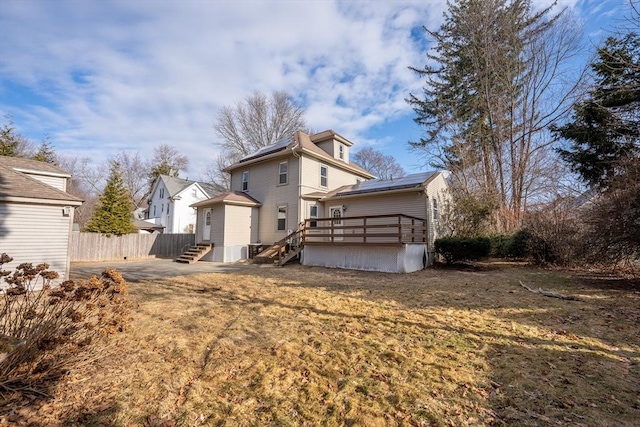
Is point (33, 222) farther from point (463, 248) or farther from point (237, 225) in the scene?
point (463, 248)

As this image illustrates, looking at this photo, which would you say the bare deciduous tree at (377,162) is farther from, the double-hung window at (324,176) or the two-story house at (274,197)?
the double-hung window at (324,176)

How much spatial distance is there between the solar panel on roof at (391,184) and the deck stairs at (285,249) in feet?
11.1

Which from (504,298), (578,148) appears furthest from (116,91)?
(578,148)

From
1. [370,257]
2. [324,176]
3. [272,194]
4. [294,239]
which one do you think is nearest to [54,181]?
[272,194]

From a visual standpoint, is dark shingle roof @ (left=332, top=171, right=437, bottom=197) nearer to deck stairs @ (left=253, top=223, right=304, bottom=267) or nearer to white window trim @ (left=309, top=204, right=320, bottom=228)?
white window trim @ (left=309, top=204, right=320, bottom=228)

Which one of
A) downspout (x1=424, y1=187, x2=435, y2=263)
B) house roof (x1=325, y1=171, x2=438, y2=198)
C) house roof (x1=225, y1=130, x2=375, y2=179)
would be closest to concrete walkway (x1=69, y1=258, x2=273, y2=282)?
house roof (x1=325, y1=171, x2=438, y2=198)

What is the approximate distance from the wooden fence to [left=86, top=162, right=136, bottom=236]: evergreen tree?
1.44 m

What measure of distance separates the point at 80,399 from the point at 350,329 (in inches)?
139

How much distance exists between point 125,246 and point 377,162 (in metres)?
30.6

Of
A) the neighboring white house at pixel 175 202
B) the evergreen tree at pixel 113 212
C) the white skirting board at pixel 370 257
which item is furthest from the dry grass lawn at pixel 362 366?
the neighboring white house at pixel 175 202

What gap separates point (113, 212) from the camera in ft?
63.8

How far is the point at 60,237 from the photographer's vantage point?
824cm

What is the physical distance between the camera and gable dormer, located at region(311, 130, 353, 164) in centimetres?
1847

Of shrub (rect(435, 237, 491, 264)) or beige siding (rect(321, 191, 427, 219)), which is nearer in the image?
shrub (rect(435, 237, 491, 264))
